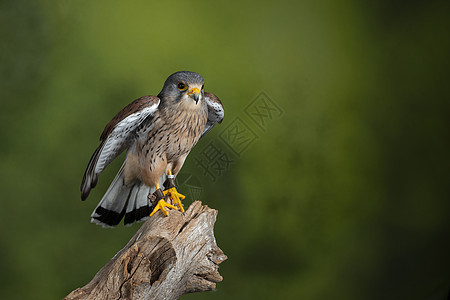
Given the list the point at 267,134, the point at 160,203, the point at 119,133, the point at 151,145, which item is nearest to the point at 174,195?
the point at 160,203

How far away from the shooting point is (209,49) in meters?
2.97

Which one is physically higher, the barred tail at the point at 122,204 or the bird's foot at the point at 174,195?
the bird's foot at the point at 174,195

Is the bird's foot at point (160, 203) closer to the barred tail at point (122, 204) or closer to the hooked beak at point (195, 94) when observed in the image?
the barred tail at point (122, 204)

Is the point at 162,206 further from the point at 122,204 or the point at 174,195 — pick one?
the point at 122,204

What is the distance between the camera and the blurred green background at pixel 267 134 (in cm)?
282

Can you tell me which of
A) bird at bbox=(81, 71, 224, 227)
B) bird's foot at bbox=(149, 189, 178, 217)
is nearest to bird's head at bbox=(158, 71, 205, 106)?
bird at bbox=(81, 71, 224, 227)

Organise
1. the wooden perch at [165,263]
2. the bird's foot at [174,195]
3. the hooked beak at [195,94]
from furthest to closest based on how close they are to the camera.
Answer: the bird's foot at [174,195], the hooked beak at [195,94], the wooden perch at [165,263]

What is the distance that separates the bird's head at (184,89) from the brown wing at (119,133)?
0.07m

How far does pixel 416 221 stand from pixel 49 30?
277 cm

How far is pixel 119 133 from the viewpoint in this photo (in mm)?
2098

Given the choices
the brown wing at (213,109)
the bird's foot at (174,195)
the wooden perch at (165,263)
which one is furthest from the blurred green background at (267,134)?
the wooden perch at (165,263)

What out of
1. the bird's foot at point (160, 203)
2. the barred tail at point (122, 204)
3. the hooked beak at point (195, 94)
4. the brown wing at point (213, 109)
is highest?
the hooked beak at point (195, 94)

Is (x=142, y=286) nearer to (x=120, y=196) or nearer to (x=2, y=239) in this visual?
(x=120, y=196)

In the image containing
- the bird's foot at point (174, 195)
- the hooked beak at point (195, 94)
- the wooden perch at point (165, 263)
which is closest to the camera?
the wooden perch at point (165, 263)
